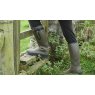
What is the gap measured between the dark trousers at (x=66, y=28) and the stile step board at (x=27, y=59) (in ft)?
0.51

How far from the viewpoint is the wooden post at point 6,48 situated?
2.93 meters

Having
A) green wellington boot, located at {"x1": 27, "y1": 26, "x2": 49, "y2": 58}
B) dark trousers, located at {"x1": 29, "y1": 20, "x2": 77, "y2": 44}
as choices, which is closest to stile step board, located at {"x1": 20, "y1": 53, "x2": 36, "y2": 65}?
green wellington boot, located at {"x1": 27, "y1": 26, "x2": 49, "y2": 58}

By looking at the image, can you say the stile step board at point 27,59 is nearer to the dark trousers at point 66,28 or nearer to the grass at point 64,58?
the grass at point 64,58

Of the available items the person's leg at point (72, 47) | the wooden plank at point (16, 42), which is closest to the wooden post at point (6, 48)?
the wooden plank at point (16, 42)

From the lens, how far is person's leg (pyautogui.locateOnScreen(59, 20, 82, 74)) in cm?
299

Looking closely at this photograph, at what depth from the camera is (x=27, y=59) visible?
3.04 meters

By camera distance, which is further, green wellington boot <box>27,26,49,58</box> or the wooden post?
green wellington boot <box>27,26,49,58</box>

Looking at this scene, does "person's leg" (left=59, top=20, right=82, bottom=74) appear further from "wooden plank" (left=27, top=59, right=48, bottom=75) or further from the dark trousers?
"wooden plank" (left=27, top=59, right=48, bottom=75)

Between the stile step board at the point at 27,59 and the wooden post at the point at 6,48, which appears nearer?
the wooden post at the point at 6,48

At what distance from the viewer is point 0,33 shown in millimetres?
2926

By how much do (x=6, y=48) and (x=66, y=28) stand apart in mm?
308
